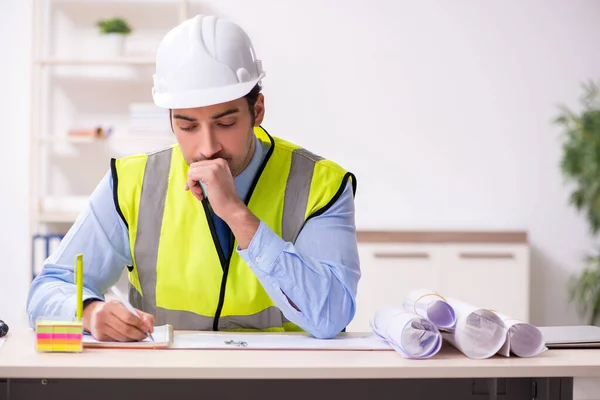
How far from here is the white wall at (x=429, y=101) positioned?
16.8 ft

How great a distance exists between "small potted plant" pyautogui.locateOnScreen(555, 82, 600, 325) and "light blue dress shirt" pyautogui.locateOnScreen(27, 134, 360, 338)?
3.28m

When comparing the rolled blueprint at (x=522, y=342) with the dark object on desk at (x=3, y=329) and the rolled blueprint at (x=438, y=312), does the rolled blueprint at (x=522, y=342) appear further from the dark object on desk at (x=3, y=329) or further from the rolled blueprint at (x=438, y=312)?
the dark object on desk at (x=3, y=329)

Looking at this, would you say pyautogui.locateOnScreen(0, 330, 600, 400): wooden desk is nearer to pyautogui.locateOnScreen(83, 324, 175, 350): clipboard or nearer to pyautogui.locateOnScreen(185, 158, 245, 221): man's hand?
pyautogui.locateOnScreen(83, 324, 175, 350): clipboard

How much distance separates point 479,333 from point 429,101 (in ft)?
12.2

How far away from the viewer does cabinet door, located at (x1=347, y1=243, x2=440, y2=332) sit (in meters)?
4.62

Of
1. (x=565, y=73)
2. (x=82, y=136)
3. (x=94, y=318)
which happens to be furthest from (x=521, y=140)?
(x=94, y=318)

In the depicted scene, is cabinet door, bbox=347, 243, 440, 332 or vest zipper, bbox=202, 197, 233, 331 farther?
cabinet door, bbox=347, 243, 440, 332

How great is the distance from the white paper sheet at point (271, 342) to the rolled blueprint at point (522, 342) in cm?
23

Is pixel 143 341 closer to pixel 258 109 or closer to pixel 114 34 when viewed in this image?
pixel 258 109

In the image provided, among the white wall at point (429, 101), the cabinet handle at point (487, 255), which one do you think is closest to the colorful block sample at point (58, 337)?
the cabinet handle at point (487, 255)

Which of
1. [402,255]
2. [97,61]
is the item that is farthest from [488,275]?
[97,61]

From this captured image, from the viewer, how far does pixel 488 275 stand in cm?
469

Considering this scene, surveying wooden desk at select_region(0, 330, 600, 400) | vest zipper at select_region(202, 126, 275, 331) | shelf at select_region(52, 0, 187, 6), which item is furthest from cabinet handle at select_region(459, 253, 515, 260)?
wooden desk at select_region(0, 330, 600, 400)

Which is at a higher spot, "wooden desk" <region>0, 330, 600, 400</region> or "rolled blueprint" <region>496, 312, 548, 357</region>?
"rolled blueprint" <region>496, 312, 548, 357</region>
